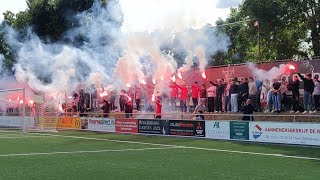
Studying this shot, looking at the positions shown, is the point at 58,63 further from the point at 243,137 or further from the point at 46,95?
the point at 243,137

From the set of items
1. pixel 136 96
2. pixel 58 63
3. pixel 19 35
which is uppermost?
pixel 19 35

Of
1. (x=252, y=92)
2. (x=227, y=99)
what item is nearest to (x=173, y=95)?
(x=227, y=99)

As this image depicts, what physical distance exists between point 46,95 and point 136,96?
11.0 meters

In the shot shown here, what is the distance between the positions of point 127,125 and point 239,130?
910cm

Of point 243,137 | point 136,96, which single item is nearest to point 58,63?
point 136,96

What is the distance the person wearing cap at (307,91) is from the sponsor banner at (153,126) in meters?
7.49

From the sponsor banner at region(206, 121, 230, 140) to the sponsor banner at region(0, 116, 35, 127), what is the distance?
15.1 meters

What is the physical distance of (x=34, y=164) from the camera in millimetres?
16953

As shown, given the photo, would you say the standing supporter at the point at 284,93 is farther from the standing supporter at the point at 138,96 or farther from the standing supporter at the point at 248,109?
the standing supporter at the point at 138,96

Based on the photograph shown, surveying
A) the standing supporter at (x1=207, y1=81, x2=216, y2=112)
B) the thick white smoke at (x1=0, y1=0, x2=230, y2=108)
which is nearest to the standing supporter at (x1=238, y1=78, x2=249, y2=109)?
the standing supporter at (x1=207, y1=81, x2=216, y2=112)

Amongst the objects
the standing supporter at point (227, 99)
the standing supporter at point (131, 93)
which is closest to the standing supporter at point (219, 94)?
the standing supporter at point (227, 99)

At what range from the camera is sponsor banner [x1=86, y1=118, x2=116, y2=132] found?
33.8 m

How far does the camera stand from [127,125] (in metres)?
32.4

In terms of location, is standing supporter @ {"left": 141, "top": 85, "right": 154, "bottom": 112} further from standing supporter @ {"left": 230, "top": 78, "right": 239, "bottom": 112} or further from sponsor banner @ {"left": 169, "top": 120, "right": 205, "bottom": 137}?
standing supporter @ {"left": 230, "top": 78, "right": 239, "bottom": 112}
